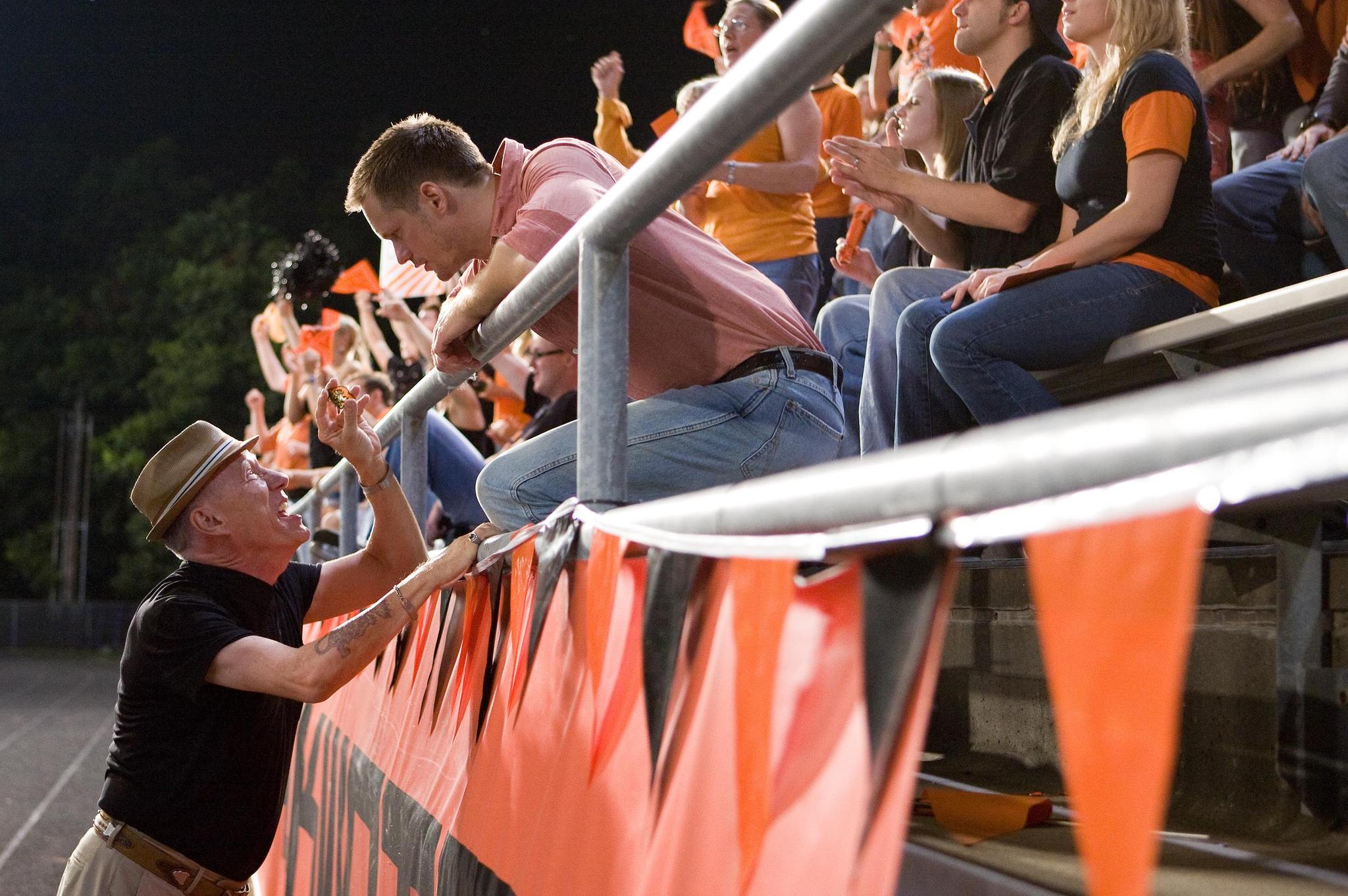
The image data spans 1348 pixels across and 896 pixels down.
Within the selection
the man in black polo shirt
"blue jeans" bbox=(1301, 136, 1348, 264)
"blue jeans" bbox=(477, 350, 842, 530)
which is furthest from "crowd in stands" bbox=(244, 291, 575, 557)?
"blue jeans" bbox=(1301, 136, 1348, 264)

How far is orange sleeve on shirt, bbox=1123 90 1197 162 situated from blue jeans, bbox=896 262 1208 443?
255 millimetres

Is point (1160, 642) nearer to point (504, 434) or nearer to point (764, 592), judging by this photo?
point (764, 592)

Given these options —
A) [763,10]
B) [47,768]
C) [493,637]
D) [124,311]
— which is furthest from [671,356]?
[124,311]

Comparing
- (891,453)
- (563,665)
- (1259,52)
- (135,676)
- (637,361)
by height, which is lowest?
(135,676)

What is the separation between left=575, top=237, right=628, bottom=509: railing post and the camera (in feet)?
5.32

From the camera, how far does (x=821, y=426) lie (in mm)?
2365

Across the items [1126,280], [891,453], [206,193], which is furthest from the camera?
[206,193]

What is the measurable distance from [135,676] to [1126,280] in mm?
2184

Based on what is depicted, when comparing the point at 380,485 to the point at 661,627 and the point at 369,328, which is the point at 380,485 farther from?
the point at 369,328

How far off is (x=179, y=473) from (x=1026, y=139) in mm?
2103

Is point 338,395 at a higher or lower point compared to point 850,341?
lower

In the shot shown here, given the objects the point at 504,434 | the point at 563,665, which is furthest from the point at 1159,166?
the point at 504,434

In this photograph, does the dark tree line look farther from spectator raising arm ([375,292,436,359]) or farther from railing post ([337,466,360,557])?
railing post ([337,466,360,557])

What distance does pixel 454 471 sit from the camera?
4926 millimetres
